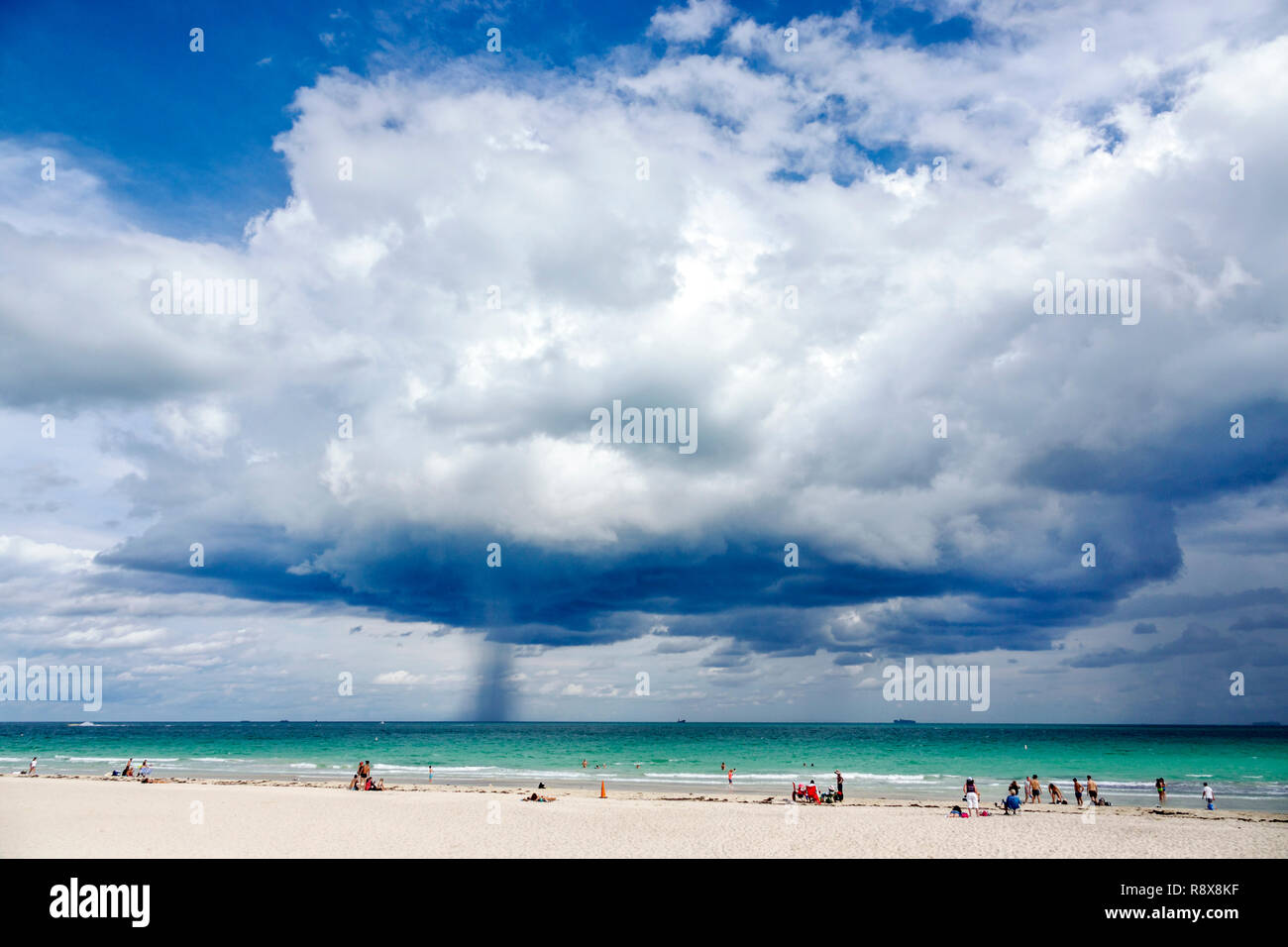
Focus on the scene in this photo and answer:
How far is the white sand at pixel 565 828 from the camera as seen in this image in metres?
21.8

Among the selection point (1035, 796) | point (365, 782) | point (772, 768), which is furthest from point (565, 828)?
point (772, 768)

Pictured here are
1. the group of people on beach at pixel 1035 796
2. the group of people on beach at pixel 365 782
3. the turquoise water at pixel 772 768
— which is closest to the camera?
the group of people on beach at pixel 1035 796

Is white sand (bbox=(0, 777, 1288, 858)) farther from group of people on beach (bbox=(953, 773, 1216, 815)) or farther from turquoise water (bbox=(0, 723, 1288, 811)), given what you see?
turquoise water (bbox=(0, 723, 1288, 811))

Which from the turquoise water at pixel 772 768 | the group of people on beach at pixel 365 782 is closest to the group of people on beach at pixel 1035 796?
the turquoise water at pixel 772 768

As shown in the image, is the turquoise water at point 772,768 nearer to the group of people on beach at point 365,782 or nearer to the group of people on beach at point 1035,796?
the group of people on beach at point 1035,796

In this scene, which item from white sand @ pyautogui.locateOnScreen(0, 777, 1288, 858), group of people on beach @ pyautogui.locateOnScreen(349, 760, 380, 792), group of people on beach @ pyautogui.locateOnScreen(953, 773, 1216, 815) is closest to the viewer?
A: white sand @ pyautogui.locateOnScreen(0, 777, 1288, 858)

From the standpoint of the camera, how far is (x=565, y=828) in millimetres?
26500

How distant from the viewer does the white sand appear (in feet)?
71.6

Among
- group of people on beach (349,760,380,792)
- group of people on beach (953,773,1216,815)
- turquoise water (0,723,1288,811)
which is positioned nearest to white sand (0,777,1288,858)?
group of people on beach (953,773,1216,815)
